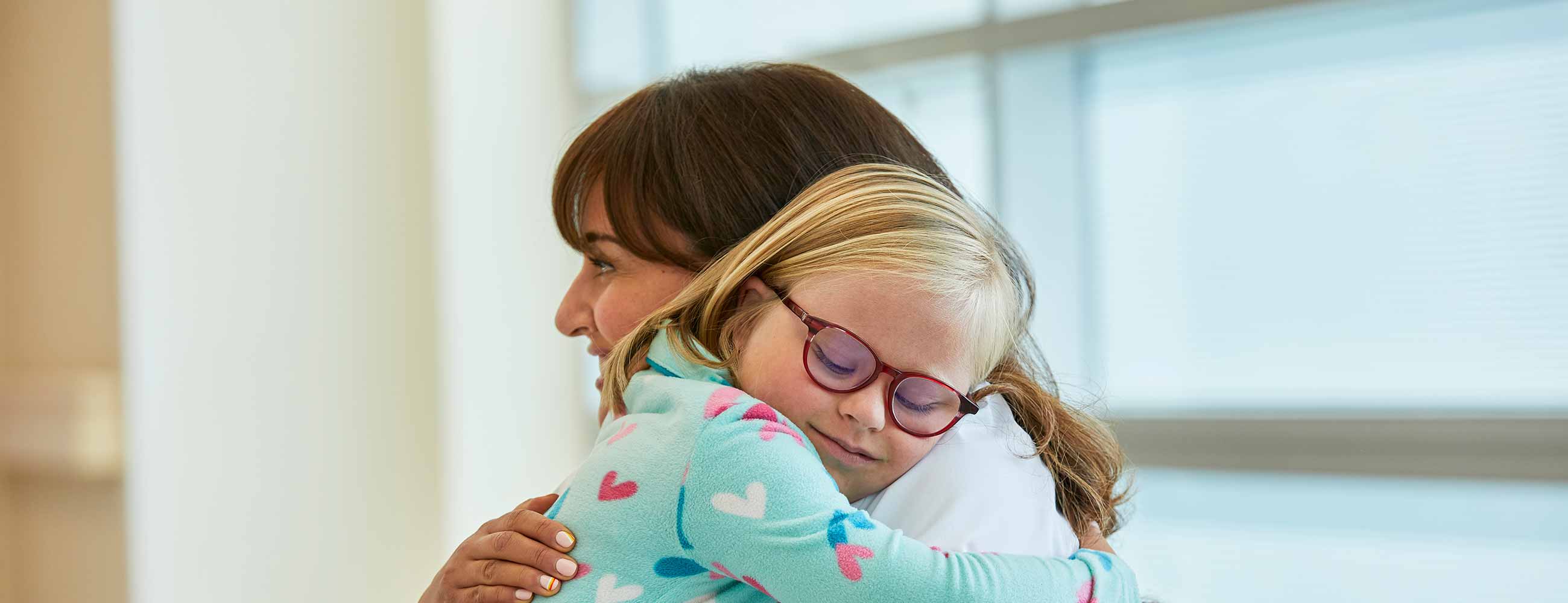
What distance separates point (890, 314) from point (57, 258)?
274 cm

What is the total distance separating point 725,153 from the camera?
1.22 m

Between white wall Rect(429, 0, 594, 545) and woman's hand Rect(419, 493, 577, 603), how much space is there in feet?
7.24

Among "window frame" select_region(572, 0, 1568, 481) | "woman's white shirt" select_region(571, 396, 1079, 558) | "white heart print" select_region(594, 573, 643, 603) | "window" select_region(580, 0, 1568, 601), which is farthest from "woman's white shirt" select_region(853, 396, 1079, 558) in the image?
"window frame" select_region(572, 0, 1568, 481)

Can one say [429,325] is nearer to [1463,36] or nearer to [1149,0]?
[1149,0]

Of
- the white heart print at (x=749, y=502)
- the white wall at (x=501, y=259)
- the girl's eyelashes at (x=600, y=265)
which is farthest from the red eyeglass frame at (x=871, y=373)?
the white wall at (x=501, y=259)

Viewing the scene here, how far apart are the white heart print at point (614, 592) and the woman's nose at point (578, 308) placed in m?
0.45

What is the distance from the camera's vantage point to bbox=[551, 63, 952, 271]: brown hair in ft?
3.97

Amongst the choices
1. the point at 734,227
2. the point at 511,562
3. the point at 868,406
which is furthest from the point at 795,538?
the point at 734,227

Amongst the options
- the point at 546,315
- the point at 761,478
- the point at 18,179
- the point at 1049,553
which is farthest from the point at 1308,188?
the point at 18,179

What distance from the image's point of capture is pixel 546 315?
3566 millimetres

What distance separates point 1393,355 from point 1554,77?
58 cm

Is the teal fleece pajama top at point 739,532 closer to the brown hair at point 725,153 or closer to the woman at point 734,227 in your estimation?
the woman at point 734,227

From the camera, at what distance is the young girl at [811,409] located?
35.2 inches

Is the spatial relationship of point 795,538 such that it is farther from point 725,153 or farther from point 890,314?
point 725,153
